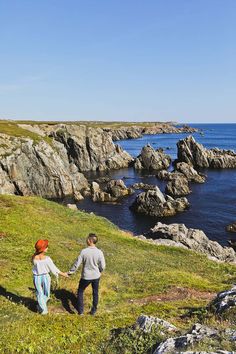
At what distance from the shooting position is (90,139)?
141625 mm

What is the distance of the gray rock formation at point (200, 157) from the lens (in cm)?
13795

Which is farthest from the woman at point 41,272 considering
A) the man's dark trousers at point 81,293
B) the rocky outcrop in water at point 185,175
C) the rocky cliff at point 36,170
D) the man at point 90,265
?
the rocky outcrop in water at point 185,175

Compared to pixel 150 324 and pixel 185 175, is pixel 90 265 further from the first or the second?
pixel 185 175

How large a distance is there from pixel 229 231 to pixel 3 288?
55123 millimetres

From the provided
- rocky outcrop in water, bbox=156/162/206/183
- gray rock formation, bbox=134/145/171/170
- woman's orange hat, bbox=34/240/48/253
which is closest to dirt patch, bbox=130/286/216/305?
woman's orange hat, bbox=34/240/48/253

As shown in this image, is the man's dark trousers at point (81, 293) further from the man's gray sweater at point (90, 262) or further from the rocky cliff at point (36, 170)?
the rocky cliff at point (36, 170)

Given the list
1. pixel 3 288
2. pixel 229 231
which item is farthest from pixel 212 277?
pixel 229 231

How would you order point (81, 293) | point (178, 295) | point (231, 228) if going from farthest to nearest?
point (231, 228) → point (178, 295) → point (81, 293)

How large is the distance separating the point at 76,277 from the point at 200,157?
12290 cm

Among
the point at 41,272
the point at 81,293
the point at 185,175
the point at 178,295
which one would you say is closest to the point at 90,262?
the point at 81,293

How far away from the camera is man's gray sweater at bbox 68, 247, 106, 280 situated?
1639 centimetres

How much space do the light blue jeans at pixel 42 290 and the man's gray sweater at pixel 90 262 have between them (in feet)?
4.10

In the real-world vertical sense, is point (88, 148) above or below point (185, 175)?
above

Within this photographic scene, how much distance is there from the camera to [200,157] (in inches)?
5502
